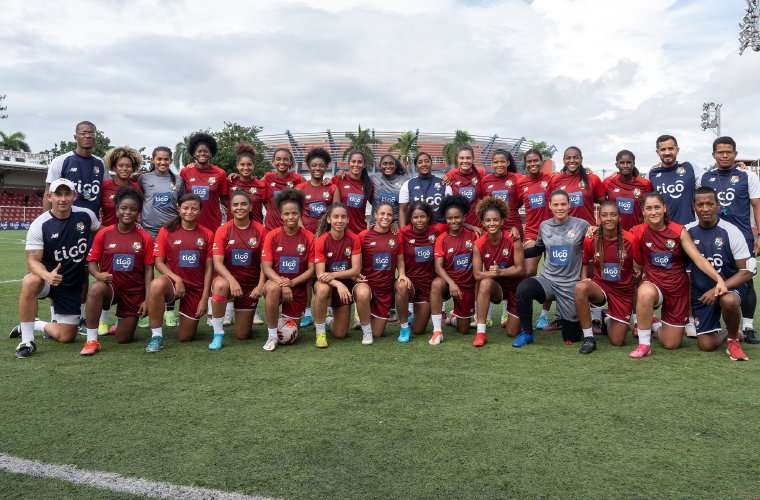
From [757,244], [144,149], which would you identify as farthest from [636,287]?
[144,149]

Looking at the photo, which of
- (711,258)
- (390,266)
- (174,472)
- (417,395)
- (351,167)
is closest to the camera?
(174,472)

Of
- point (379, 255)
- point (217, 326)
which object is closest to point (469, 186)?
point (379, 255)

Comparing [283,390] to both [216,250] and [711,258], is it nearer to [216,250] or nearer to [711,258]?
[216,250]

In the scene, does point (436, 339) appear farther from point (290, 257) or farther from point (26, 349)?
point (26, 349)

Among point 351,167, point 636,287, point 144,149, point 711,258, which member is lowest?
point 636,287

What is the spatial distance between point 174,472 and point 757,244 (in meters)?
5.04

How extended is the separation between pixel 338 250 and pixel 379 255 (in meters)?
0.41

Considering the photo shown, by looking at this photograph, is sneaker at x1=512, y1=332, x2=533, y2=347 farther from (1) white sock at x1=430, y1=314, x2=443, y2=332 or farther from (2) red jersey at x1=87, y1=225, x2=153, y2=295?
(2) red jersey at x1=87, y1=225, x2=153, y2=295

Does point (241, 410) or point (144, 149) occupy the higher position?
point (144, 149)

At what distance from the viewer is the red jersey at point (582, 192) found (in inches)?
235

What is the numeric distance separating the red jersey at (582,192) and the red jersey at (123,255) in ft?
14.1

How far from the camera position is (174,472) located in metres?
2.42

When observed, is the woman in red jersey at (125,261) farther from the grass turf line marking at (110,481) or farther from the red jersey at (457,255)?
the red jersey at (457,255)

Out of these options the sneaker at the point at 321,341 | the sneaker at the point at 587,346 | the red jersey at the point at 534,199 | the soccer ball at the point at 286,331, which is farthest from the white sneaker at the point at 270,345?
the red jersey at the point at 534,199
